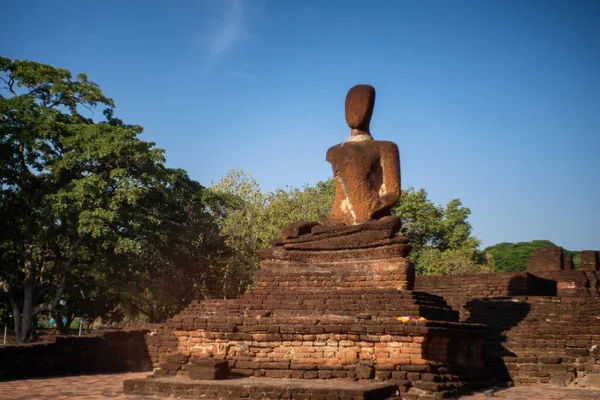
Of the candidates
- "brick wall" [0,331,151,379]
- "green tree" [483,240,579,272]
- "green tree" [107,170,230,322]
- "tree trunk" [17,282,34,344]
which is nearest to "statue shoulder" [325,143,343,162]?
"brick wall" [0,331,151,379]

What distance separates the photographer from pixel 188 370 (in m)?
10.1

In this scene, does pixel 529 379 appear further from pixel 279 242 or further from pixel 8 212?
pixel 8 212

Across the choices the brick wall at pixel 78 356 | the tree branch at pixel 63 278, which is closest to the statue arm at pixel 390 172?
the brick wall at pixel 78 356

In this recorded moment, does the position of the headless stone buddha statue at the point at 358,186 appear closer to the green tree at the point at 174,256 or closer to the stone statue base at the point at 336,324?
the stone statue base at the point at 336,324

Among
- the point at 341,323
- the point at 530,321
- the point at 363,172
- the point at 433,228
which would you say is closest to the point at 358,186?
the point at 363,172

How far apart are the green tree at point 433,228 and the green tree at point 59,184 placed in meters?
15.9

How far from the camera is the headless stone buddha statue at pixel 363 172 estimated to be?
1273cm

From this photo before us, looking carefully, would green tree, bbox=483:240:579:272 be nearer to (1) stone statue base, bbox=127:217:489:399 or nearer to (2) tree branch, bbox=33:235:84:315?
(2) tree branch, bbox=33:235:84:315

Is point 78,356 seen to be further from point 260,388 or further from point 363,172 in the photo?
point 363,172

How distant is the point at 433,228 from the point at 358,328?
25292 mm

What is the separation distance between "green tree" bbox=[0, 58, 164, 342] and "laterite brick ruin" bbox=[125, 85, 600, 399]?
19.4 ft

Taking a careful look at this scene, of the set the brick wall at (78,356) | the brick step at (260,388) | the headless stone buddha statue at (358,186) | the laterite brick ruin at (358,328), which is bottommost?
the brick wall at (78,356)

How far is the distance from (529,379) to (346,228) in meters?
4.51

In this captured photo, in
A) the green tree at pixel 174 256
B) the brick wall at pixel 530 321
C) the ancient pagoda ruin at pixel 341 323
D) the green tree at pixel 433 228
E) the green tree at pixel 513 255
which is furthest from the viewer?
the green tree at pixel 513 255
